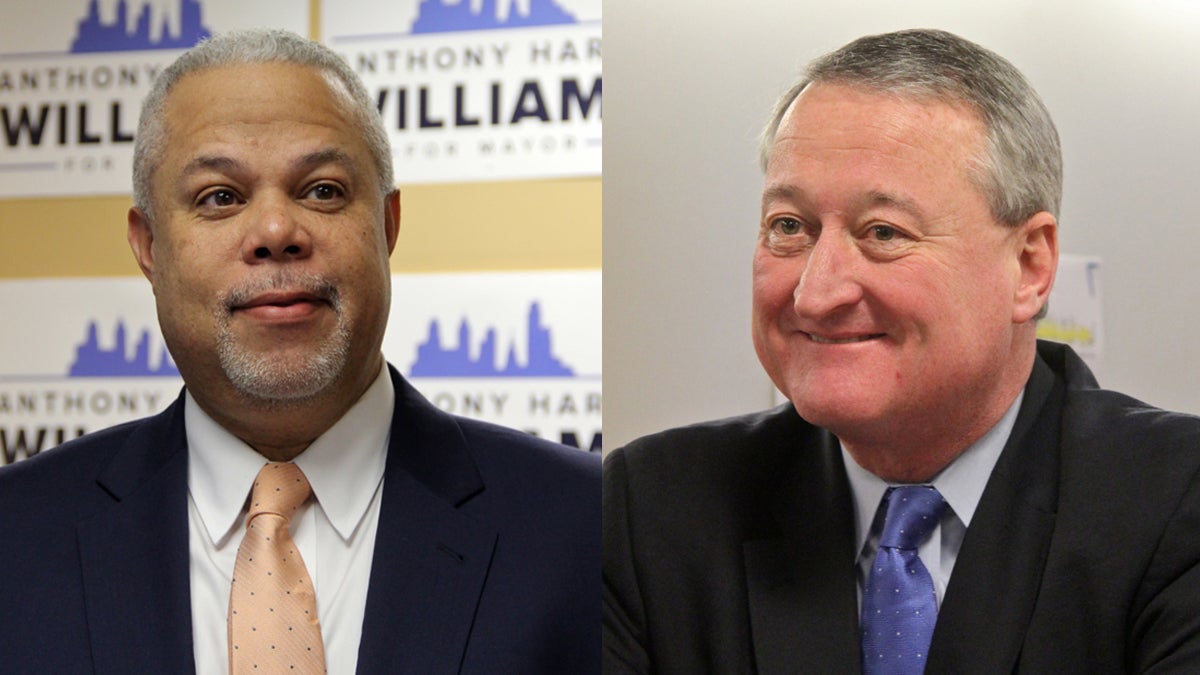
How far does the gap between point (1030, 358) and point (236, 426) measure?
1.19 meters

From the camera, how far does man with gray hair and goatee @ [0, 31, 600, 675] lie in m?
1.75

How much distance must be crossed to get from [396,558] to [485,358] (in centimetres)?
39

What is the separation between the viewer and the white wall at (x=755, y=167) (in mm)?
1342

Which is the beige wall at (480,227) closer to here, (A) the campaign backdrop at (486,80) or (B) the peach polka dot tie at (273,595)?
(A) the campaign backdrop at (486,80)

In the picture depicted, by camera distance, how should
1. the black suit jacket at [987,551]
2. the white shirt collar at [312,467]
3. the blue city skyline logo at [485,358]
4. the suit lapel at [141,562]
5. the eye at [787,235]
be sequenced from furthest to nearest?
the blue city skyline logo at [485,358]
the white shirt collar at [312,467]
the suit lapel at [141,562]
the eye at [787,235]
the black suit jacket at [987,551]

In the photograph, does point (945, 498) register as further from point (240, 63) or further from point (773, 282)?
point (240, 63)

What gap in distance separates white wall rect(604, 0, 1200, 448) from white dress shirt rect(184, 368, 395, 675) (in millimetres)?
482

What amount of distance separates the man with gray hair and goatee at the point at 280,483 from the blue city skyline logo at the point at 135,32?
22 centimetres

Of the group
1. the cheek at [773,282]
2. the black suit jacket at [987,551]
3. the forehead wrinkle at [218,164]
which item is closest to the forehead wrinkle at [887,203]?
the cheek at [773,282]

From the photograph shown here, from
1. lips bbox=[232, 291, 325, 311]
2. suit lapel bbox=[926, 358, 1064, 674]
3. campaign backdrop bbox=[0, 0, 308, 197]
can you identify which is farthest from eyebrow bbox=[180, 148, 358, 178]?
suit lapel bbox=[926, 358, 1064, 674]

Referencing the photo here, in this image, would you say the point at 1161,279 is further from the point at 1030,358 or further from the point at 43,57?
the point at 43,57

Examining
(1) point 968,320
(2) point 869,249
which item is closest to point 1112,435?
(1) point 968,320

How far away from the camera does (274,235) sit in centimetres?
177

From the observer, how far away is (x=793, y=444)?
1.47 meters
